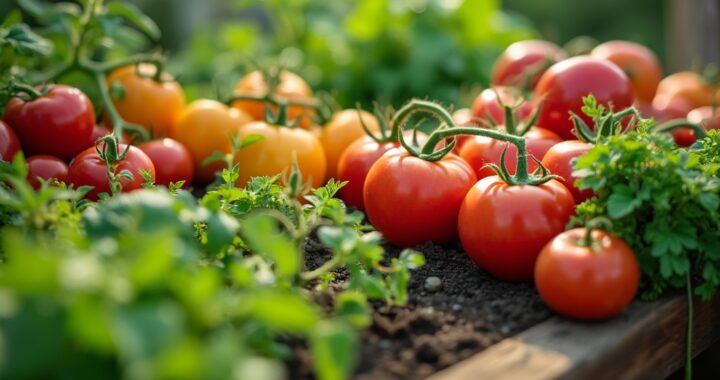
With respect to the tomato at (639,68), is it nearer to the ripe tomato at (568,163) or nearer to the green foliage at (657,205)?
the ripe tomato at (568,163)

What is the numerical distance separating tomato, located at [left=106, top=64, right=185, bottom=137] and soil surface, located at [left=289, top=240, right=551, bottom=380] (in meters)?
0.76

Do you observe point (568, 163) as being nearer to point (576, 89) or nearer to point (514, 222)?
point (514, 222)

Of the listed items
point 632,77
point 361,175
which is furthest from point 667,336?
point 632,77

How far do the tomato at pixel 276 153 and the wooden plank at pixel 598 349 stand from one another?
0.83 metres

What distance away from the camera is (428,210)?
4.95 feet

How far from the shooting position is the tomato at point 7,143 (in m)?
1.58

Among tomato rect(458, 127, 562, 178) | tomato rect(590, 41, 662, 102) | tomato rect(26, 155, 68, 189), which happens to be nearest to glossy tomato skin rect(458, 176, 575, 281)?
tomato rect(458, 127, 562, 178)

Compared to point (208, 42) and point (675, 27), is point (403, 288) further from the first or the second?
point (675, 27)

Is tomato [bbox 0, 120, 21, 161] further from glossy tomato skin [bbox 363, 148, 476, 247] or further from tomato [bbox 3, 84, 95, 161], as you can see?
glossy tomato skin [bbox 363, 148, 476, 247]

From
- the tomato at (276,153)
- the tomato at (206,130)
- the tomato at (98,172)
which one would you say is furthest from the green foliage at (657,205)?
the tomato at (206,130)

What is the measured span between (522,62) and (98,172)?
1.42 metres

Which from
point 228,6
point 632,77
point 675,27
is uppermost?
point 675,27

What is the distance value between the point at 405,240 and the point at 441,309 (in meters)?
0.31

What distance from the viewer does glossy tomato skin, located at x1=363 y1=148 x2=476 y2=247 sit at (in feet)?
4.92
